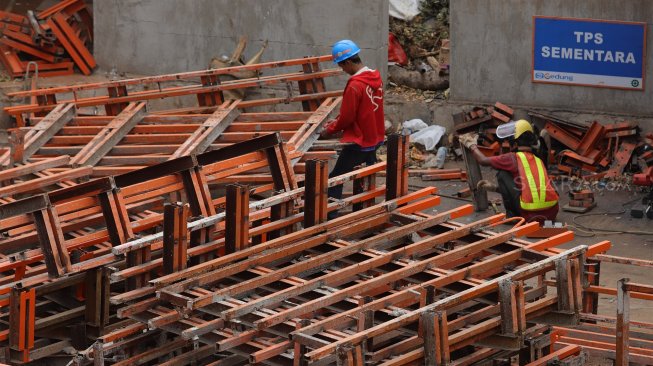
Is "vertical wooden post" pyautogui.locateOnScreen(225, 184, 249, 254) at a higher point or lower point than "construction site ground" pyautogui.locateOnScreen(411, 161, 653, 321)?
higher

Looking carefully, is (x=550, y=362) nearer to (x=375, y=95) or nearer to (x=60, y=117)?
(x=375, y=95)

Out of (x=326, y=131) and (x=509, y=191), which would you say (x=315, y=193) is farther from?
(x=509, y=191)

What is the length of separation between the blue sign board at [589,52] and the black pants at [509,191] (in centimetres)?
380

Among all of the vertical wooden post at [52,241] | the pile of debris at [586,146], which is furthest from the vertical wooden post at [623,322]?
the pile of debris at [586,146]

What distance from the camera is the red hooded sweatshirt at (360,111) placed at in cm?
1231

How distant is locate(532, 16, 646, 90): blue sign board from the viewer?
16500 millimetres

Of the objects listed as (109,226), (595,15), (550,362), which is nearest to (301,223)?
(109,226)

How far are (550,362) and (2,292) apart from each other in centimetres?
364

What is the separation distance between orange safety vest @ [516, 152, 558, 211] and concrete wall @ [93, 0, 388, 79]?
547 cm

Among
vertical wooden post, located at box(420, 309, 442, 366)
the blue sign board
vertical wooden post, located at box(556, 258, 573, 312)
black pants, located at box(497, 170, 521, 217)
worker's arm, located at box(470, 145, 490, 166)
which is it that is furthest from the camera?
the blue sign board

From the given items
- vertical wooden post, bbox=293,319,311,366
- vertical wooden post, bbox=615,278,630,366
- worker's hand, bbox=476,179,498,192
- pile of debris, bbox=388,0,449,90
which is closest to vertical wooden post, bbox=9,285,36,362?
vertical wooden post, bbox=293,319,311,366

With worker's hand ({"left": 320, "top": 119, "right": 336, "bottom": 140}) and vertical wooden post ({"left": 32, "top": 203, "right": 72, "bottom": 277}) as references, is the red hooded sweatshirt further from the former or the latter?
vertical wooden post ({"left": 32, "top": 203, "right": 72, "bottom": 277})

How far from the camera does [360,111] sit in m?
12.4

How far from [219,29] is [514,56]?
14.8 feet
